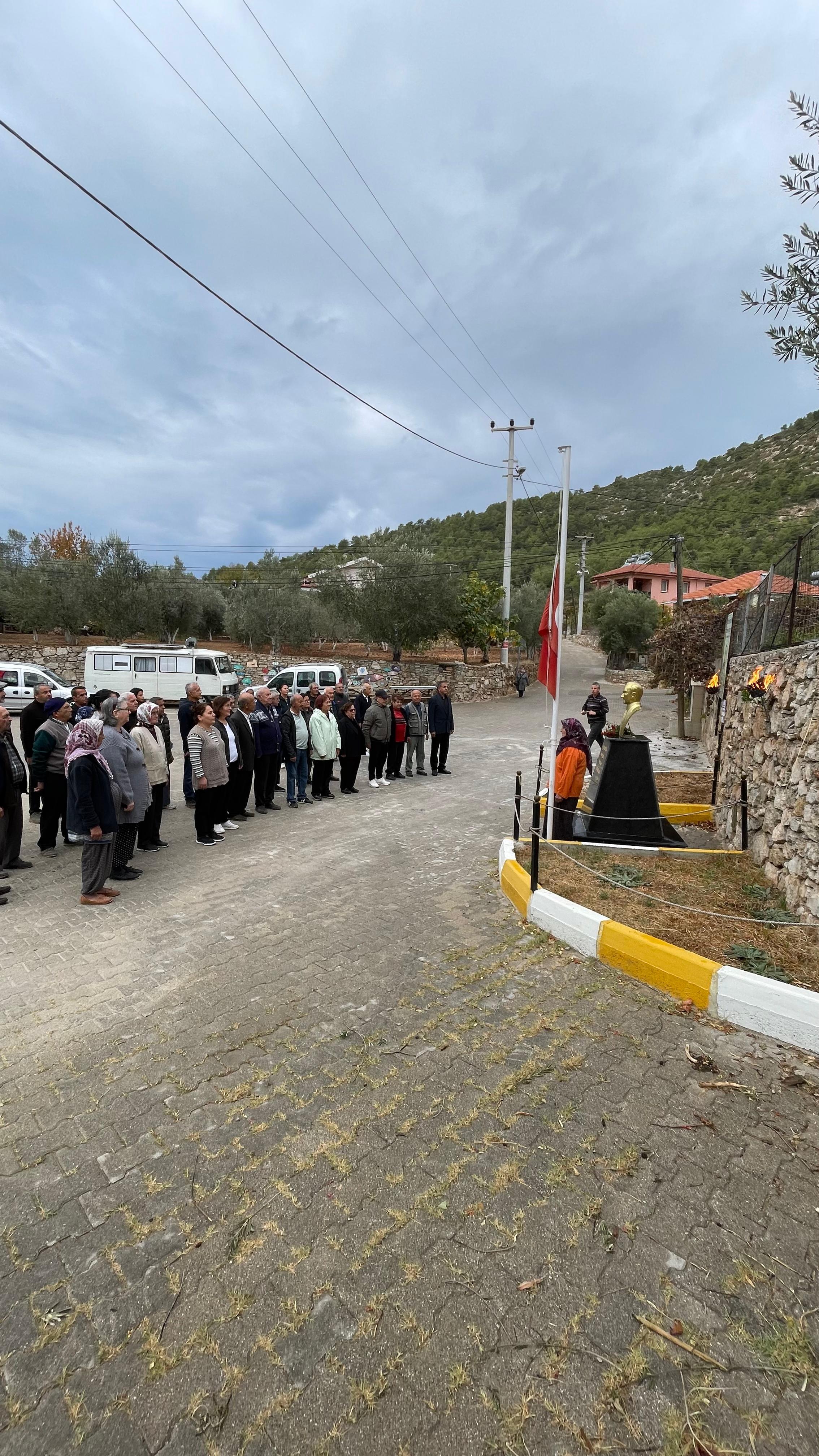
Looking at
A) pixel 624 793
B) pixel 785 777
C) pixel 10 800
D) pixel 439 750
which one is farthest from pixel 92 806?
pixel 439 750

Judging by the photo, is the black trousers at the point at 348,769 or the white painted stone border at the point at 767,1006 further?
the black trousers at the point at 348,769

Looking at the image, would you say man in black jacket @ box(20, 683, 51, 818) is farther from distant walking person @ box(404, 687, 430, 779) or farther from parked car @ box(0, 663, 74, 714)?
parked car @ box(0, 663, 74, 714)

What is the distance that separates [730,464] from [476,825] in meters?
87.4

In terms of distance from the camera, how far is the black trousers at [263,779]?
9086 millimetres

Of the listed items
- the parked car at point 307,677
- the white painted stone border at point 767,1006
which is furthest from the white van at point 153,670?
the white painted stone border at point 767,1006

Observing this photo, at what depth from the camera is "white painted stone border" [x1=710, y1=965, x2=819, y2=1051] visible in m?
3.41

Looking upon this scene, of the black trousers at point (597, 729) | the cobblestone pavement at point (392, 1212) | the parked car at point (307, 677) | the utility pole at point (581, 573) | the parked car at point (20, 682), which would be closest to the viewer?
the cobblestone pavement at point (392, 1212)

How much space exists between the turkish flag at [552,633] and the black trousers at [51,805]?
542cm

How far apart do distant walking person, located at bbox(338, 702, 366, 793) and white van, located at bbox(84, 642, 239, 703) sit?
13.5 m

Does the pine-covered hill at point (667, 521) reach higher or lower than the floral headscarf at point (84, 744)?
higher

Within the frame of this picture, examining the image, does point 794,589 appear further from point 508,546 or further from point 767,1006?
point 508,546

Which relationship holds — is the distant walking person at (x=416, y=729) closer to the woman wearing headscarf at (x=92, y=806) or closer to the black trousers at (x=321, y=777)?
the black trousers at (x=321, y=777)

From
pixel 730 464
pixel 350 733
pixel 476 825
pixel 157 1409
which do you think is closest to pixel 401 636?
pixel 350 733

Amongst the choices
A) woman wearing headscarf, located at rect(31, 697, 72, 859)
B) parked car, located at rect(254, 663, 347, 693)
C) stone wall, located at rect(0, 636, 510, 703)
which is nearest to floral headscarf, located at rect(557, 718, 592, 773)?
woman wearing headscarf, located at rect(31, 697, 72, 859)
